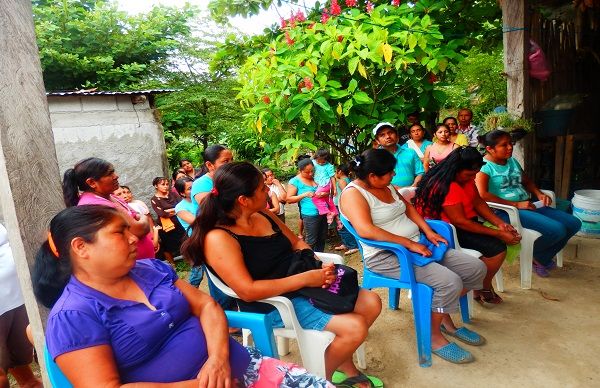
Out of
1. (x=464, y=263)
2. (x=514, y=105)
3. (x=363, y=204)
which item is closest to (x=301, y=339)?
(x=363, y=204)

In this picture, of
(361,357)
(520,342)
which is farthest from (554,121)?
(361,357)

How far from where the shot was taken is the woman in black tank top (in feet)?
7.15

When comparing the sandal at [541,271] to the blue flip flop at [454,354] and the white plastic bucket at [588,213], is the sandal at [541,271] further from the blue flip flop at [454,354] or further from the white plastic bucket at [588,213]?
the blue flip flop at [454,354]

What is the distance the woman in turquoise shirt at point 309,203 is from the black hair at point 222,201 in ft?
9.52

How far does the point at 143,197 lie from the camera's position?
639 cm

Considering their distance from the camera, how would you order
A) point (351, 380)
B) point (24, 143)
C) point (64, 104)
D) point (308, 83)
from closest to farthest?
point (24, 143) < point (351, 380) < point (308, 83) < point (64, 104)

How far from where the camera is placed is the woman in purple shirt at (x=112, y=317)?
1.43 meters

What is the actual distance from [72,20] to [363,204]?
9.49m

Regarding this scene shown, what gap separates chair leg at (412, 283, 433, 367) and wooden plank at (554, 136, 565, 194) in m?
3.40

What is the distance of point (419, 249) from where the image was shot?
282 cm

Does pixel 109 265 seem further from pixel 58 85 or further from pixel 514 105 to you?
pixel 58 85

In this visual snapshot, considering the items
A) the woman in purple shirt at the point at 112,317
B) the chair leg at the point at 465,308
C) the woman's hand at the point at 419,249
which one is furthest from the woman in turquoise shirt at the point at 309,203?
the woman in purple shirt at the point at 112,317

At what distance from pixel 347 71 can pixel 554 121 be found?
103 inches

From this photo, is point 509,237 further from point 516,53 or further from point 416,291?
point 516,53
